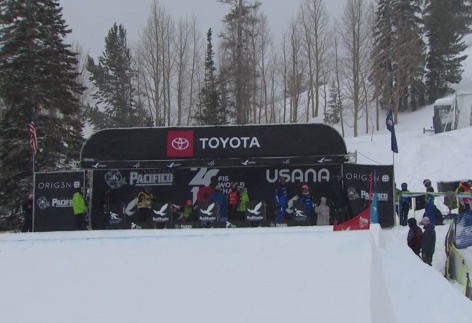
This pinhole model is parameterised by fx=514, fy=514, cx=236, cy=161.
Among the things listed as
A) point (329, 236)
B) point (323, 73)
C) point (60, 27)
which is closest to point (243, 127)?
point (329, 236)

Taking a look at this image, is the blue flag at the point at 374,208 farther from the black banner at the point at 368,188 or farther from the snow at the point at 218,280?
the snow at the point at 218,280

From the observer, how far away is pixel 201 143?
48.9 feet

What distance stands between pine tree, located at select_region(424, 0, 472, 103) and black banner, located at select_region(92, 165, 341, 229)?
3865 cm

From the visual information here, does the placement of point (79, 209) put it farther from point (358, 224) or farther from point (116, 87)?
point (116, 87)

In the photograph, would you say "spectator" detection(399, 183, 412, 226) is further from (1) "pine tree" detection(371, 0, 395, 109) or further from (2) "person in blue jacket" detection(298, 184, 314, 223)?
(1) "pine tree" detection(371, 0, 395, 109)

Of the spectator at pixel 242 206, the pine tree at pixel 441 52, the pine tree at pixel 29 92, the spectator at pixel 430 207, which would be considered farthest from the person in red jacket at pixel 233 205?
the pine tree at pixel 441 52

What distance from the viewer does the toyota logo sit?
1492cm

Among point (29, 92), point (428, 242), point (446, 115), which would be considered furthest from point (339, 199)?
point (446, 115)

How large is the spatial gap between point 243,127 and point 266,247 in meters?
9.24

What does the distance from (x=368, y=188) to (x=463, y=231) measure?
3057 mm

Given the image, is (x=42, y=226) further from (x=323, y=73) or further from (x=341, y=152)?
(x=323, y=73)

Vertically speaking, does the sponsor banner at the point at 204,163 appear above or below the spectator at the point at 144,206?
above

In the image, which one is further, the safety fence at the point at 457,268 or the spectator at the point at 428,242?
the spectator at the point at 428,242

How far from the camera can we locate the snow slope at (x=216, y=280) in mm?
4484
